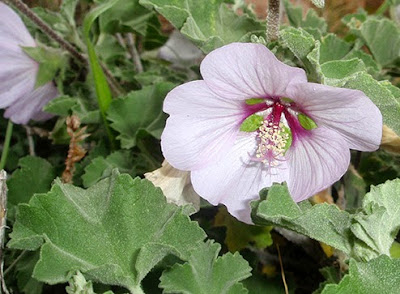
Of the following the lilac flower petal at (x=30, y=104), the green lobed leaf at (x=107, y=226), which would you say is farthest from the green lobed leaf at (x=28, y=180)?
the green lobed leaf at (x=107, y=226)

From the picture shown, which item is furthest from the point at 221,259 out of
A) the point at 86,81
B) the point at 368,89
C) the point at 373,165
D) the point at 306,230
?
the point at 86,81

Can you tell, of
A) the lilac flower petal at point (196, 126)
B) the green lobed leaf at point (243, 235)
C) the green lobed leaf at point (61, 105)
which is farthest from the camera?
the green lobed leaf at point (61, 105)

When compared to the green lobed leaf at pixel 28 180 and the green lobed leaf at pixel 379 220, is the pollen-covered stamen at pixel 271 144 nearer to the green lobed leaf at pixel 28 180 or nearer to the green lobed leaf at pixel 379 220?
the green lobed leaf at pixel 379 220

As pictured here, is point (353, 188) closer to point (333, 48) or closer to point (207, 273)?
point (333, 48)

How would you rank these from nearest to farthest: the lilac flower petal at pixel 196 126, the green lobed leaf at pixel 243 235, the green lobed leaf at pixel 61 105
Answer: the lilac flower petal at pixel 196 126 < the green lobed leaf at pixel 243 235 < the green lobed leaf at pixel 61 105

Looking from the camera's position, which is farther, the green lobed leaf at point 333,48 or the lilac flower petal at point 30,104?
the lilac flower petal at point 30,104

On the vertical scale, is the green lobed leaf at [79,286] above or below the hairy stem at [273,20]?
below

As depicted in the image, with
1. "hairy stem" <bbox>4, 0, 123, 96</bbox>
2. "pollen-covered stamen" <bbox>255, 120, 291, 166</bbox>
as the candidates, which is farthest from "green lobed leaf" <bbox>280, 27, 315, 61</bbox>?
"hairy stem" <bbox>4, 0, 123, 96</bbox>

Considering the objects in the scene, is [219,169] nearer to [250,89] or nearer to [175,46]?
[250,89]
